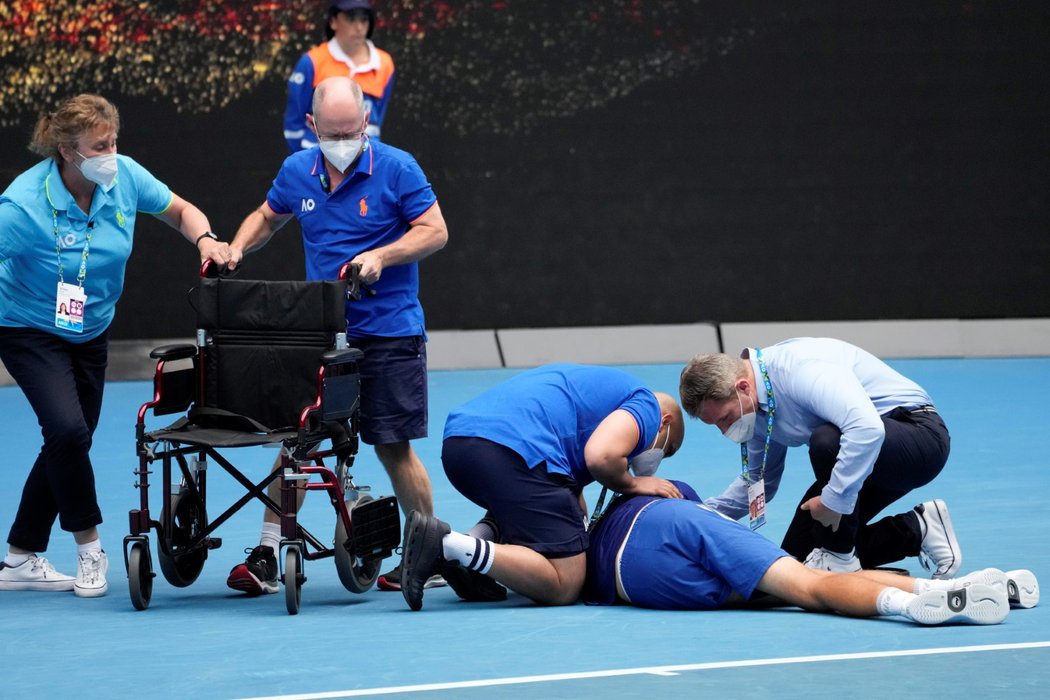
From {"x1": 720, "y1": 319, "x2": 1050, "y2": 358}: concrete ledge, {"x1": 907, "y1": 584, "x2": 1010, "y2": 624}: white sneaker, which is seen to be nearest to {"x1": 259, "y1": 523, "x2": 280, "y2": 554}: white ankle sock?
{"x1": 907, "y1": 584, "x2": 1010, "y2": 624}: white sneaker

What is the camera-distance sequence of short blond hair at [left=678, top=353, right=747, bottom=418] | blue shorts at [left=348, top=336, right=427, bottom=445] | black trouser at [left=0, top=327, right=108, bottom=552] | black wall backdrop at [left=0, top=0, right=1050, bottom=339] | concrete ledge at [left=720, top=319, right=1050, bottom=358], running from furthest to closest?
concrete ledge at [left=720, top=319, right=1050, bottom=358] → black wall backdrop at [left=0, top=0, right=1050, bottom=339] → blue shorts at [left=348, top=336, right=427, bottom=445] → black trouser at [left=0, top=327, right=108, bottom=552] → short blond hair at [left=678, top=353, right=747, bottom=418]

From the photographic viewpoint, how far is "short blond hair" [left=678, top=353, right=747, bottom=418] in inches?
196

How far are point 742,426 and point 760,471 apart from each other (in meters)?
0.29

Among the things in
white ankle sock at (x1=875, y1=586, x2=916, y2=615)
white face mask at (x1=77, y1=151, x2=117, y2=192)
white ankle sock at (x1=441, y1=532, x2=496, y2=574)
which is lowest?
white ankle sock at (x1=875, y1=586, x2=916, y2=615)

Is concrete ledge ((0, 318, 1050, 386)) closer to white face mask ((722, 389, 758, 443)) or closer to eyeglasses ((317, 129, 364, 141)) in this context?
eyeglasses ((317, 129, 364, 141))

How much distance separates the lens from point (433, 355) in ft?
36.9

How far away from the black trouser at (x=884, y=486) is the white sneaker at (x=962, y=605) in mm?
671

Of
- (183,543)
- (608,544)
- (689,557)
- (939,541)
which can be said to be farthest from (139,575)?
(939,541)

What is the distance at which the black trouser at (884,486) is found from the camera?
16.6 feet

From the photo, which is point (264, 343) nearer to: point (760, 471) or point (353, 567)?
point (353, 567)

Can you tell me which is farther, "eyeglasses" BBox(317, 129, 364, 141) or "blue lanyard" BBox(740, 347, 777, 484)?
"eyeglasses" BBox(317, 129, 364, 141)

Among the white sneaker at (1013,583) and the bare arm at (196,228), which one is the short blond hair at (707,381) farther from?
the bare arm at (196,228)

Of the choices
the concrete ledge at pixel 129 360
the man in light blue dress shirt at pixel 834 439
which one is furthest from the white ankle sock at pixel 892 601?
the concrete ledge at pixel 129 360

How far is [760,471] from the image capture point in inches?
209
